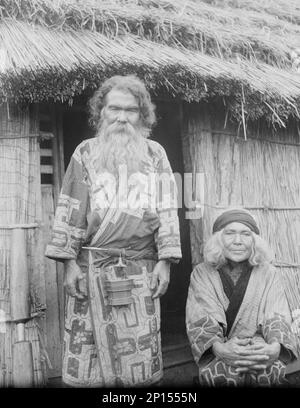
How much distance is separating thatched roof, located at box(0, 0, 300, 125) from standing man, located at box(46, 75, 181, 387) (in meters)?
0.21

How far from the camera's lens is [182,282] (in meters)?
5.18

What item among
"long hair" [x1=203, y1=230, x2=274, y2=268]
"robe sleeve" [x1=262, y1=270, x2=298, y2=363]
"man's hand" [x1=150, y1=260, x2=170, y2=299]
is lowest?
"robe sleeve" [x1=262, y1=270, x2=298, y2=363]

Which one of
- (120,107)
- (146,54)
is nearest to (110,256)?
(120,107)

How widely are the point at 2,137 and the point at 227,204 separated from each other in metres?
1.65

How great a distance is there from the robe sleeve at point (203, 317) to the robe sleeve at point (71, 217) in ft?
2.67

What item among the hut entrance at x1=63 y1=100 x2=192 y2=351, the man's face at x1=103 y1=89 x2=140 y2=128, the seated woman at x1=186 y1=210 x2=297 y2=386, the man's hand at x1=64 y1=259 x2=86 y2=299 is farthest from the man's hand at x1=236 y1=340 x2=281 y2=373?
the man's face at x1=103 y1=89 x2=140 y2=128

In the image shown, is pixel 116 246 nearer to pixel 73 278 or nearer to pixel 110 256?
pixel 110 256

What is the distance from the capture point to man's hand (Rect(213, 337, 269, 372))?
8.56 ft

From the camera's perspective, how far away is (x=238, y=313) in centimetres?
284

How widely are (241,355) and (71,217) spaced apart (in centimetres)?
125

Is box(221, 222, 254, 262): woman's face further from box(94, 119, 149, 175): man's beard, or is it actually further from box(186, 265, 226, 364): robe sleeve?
box(94, 119, 149, 175): man's beard
